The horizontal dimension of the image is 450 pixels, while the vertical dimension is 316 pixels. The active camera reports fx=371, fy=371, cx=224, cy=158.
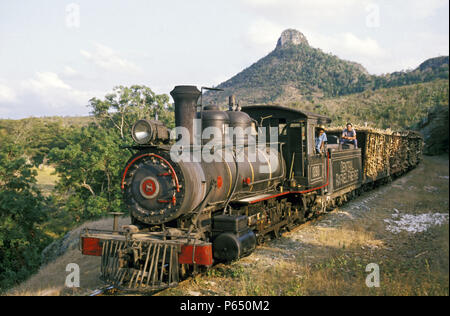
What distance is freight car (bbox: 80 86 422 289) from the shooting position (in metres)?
6.32

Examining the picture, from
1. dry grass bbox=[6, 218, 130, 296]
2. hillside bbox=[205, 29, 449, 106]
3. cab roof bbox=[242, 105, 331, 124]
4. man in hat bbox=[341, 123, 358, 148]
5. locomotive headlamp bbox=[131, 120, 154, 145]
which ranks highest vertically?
hillside bbox=[205, 29, 449, 106]

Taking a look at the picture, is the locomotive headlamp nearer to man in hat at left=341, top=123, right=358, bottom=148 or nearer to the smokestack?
the smokestack

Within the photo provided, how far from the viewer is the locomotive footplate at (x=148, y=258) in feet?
20.1

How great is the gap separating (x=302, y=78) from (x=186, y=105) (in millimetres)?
72876

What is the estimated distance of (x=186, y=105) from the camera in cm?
747

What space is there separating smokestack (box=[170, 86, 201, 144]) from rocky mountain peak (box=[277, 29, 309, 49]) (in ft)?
299

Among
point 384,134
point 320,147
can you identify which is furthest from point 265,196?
point 384,134

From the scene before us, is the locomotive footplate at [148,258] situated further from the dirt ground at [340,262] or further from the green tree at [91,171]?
the green tree at [91,171]

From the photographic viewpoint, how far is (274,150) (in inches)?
391

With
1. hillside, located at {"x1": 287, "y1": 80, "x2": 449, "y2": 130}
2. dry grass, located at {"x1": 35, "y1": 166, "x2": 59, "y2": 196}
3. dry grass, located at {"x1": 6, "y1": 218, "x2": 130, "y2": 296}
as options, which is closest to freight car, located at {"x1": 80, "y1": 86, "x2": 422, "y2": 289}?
dry grass, located at {"x1": 6, "y1": 218, "x2": 130, "y2": 296}

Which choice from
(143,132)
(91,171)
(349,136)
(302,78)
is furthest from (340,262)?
(302,78)

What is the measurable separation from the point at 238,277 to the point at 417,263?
3.50 m

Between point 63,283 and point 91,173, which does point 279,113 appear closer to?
point 63,283
